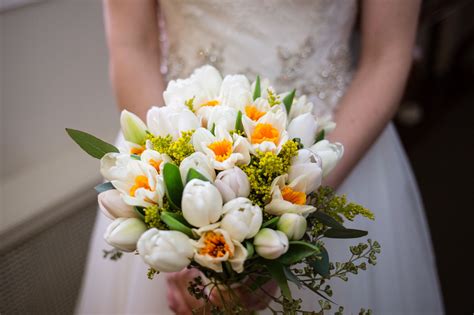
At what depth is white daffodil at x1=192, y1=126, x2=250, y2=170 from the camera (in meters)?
0.52

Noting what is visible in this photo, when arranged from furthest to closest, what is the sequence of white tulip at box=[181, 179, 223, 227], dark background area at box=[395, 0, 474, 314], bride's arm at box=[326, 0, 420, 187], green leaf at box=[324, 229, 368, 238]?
1. dark background area at box=[395, 0, 474, 314]
2. bride's arm at box=[326, 0, 420, 187]
3. green leaf at box=[324, 229, 368, 238]
4. white tulip at box=[181, 179, 223, 227]

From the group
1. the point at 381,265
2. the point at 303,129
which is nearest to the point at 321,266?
the point at 303,129

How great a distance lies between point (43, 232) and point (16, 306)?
0.76 meters

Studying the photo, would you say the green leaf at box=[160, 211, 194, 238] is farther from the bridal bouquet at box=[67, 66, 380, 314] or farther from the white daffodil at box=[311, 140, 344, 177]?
the white daffodil at box=[311, 140, 344, 177]

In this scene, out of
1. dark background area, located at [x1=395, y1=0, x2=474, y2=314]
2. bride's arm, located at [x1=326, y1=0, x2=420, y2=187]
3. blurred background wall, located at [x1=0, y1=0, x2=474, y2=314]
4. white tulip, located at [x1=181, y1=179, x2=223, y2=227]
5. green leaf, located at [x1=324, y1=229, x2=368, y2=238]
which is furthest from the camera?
dark background area, located at [x1=395, y1=0, x2=474, y2=314]

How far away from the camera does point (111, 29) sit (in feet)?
3.20

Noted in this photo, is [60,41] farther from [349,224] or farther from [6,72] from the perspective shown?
[349,224]

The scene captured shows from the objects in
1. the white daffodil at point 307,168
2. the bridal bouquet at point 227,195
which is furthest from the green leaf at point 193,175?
the white daffodil at point 307,168

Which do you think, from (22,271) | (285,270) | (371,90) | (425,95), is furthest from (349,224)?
(425,95)

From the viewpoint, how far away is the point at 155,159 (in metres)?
0.54

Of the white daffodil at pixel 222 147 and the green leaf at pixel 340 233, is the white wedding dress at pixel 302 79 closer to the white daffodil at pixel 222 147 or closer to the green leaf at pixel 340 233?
the green leaf at pixel 340 233

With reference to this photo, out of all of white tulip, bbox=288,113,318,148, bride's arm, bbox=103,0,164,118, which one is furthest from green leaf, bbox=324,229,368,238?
bride's arm, bbox=103,0,164,118

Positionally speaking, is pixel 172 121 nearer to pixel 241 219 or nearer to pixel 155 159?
pixel 155 159

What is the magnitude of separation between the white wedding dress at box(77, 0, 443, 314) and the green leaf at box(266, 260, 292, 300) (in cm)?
42
